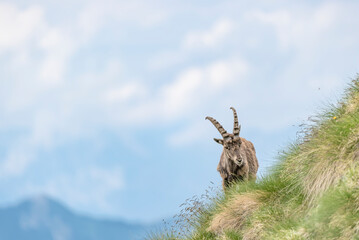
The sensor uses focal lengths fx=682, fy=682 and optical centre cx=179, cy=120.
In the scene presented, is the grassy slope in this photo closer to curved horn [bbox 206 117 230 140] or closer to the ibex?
the ibex

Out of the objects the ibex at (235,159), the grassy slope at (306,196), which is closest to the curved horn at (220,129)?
the ibex at (235,159)

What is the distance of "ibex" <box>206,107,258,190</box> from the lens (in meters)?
15.3

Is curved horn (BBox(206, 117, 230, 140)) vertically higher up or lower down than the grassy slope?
higher up

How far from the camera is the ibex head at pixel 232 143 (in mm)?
15266

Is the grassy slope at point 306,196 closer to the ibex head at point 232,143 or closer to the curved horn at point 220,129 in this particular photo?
the ibex head at point 232,143

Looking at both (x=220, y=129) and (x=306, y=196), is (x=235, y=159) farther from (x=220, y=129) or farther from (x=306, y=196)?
(x=306, y=196)

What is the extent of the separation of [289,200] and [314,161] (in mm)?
1006

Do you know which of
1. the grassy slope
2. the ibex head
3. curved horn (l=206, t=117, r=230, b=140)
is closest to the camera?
the grassy slope

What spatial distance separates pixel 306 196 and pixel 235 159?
2694 millimetres

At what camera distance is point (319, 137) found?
13414mm

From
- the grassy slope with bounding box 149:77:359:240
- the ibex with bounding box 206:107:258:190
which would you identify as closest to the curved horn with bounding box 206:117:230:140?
the ibex with bounding box 206:107:258:190

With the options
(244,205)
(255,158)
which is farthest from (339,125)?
(255,158)

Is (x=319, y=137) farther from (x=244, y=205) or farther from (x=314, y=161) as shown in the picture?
(x=244, y=205)

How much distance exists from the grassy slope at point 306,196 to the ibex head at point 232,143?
24.7 inches
